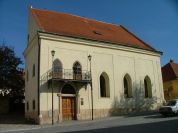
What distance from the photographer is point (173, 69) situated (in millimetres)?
54125

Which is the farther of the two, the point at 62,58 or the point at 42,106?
the point at 62,58

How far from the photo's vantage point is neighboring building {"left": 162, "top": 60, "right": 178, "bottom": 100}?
5119cm

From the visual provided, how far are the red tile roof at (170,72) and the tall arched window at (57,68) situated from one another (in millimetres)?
29618

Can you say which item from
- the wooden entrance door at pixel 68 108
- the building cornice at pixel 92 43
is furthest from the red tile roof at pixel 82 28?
the wooden entrance door at pixel 68 108

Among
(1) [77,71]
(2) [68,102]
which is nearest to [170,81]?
(1) [77,71]

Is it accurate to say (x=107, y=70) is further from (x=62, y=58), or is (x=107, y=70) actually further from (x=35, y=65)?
(x=35, y=65)

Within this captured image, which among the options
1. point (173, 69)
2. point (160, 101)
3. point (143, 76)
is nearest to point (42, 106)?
point (143, 76)

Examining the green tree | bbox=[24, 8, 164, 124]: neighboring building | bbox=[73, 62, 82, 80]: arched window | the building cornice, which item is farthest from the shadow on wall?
the green tree

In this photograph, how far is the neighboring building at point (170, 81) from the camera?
5119 centimetres

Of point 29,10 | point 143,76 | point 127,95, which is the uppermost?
point 29,10

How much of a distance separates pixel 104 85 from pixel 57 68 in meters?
6.80

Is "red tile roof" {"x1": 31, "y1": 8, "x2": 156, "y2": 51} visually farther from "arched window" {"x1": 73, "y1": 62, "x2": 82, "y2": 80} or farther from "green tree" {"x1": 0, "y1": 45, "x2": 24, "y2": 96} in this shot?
"green tree" {"x1": 0, "y1": 45, "x2": 24, "y2": 96}

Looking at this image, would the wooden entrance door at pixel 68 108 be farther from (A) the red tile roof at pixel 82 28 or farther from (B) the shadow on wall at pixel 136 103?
(A) the red tile roof at pixel 82 28

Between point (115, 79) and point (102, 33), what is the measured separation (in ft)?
20.8
